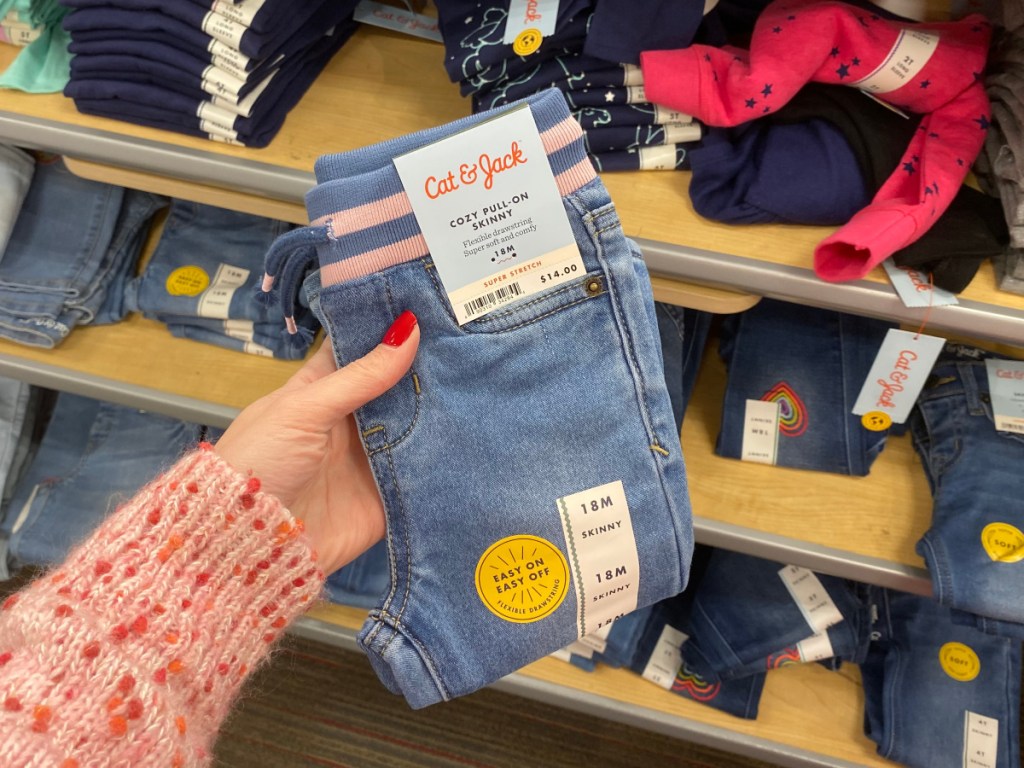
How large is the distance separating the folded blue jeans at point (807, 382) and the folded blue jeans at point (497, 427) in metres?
0.40

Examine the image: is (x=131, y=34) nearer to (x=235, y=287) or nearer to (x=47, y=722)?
(x=235, y=287)

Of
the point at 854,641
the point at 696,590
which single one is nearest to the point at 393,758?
the point at 696,590

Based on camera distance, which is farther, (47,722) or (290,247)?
(290,247)

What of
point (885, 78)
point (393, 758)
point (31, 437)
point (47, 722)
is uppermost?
point (885, 78)

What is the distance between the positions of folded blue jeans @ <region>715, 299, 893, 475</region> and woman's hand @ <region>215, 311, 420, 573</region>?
1.99 feet

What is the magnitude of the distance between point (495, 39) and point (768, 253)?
15.2 inches

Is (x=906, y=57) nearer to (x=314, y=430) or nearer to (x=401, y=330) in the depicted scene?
(x=401, y=330)

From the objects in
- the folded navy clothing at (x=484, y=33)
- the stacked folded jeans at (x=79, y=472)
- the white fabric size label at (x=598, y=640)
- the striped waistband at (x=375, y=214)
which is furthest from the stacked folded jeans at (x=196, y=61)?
the white fabric size label at (x=598, y=640)

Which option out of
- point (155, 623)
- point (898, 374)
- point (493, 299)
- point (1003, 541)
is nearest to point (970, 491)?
point (1003, 541)

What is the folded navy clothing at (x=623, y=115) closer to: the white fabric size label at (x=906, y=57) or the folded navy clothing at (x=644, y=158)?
the folded navy clothing at (x=644, y=158)

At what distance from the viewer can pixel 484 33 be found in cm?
85

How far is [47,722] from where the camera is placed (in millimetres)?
545

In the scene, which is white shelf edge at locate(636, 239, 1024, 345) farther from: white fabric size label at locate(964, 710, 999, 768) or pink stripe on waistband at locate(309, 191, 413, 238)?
white fabric size label at locate(964, 710, 999, 768)

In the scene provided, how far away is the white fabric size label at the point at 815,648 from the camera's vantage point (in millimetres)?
1197
